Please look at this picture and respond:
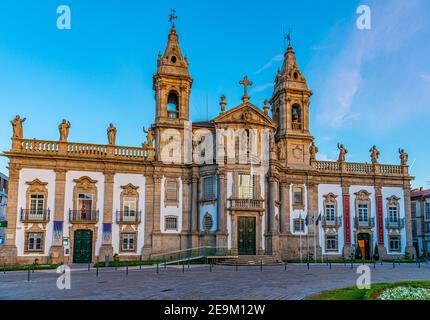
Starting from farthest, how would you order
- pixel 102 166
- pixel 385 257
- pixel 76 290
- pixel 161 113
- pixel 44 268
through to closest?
pixel 385 257 → pixel 161 113 → pixel 102 166 → pixel 44 268 → pixel 76 290

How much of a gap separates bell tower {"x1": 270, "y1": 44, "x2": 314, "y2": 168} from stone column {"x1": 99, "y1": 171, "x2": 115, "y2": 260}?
55.6 ft

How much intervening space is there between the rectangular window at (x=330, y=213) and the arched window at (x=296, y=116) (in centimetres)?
876

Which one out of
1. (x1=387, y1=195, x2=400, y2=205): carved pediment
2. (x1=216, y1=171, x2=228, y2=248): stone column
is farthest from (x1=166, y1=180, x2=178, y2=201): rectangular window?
(x1=387, y1=195, x2=400, y2=205): carved pediment

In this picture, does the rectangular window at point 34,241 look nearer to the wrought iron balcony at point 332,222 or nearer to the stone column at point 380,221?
the wrought iron balcony at point 332,222

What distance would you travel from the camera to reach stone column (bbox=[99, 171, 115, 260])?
36312 millimetres

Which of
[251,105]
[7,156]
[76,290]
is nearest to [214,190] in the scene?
[251,105]

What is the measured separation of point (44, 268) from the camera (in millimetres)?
29906

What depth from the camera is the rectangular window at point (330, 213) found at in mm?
43500

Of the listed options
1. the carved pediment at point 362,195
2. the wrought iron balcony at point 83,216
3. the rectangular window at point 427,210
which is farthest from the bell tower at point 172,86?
the rectangular window at point 427,210

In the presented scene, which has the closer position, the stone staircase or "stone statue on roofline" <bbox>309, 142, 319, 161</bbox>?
the stone staircase

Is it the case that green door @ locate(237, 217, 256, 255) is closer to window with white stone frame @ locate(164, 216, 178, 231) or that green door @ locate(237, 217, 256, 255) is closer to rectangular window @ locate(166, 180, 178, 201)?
window with white stone frame @ locate(164, 216, 178, 231)

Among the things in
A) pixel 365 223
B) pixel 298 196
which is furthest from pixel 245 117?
pixel 365 223
